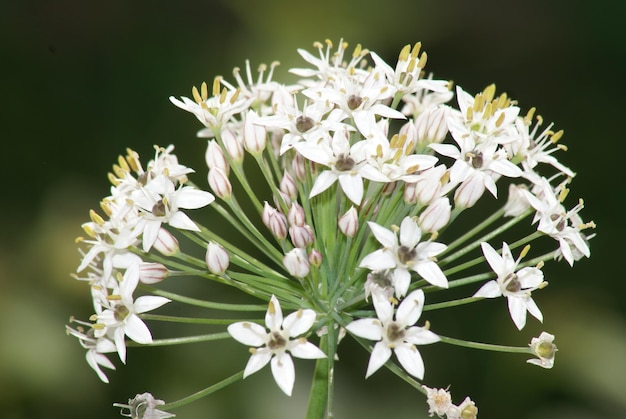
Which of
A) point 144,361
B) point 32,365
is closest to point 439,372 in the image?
point 144,361

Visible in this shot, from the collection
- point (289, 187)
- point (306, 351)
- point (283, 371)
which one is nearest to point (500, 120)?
point (289, 187)

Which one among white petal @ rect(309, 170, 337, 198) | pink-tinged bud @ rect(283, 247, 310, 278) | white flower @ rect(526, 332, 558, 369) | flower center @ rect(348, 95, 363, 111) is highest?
flower center @ rect(348, 95, 363, 111)

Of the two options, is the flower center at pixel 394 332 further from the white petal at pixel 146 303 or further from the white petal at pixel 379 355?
the white petal at pixel 146 303

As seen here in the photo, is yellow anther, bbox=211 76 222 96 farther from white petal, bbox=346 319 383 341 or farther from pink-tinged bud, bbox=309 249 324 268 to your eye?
white petal, bbox=346 319 383 341

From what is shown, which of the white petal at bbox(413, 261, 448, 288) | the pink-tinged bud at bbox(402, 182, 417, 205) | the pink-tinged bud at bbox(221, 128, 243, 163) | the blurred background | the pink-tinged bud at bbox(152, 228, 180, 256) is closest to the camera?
the white petal at bbox(413, 261, 448, 288)

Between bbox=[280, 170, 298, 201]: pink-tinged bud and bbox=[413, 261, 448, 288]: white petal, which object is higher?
bbox=[280, 170, 298, 201]: pink-tinged bud

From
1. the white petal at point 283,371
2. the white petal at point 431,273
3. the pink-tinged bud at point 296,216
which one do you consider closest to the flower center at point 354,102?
the pink-tinged bud at point 296,216

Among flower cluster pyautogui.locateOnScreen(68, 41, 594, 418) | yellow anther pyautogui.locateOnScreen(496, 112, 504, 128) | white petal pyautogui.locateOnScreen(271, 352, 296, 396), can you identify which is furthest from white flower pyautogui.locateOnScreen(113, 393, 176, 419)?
yellow anther pyautogui.locateOnScreen(496, 112, 504, 128)
